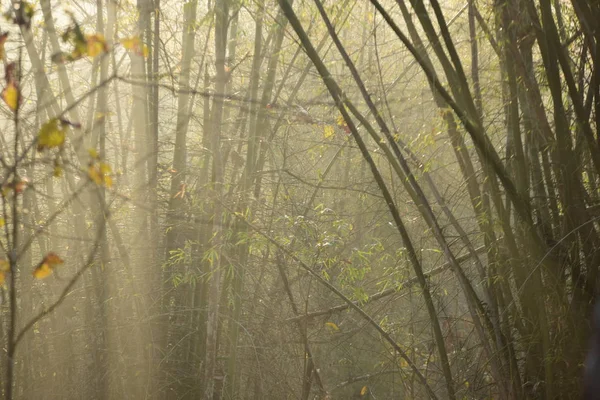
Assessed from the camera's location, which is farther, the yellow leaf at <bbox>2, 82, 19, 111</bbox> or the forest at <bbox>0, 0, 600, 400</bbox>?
the forest at <bbox>0, 0, 600, 400</bbox>

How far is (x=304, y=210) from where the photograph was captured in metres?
3.75

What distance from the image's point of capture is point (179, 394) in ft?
12.0

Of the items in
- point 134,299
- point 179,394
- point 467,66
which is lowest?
point 179,394

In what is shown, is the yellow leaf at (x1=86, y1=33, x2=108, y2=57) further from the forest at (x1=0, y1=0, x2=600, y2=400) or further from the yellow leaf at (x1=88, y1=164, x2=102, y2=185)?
the yellow leaf at (x1=88, y1=164, x2=102, y2=185)

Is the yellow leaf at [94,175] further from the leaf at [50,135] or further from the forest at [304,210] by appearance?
the leaf at [50,135]

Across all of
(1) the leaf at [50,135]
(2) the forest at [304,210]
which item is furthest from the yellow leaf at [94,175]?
(1) the leaf at [50,135]

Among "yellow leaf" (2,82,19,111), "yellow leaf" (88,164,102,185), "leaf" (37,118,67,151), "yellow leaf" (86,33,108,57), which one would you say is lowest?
"yellow leaf" (88,164,102,185)

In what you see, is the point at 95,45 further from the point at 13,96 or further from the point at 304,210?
the point at 304,210

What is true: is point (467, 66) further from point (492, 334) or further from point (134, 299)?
point (134, 299)

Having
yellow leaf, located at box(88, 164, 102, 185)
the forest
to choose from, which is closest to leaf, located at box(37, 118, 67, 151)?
the forest

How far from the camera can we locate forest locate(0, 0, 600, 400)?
211 centimetres

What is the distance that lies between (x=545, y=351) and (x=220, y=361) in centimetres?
203

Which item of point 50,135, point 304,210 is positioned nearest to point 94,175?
point 50,135

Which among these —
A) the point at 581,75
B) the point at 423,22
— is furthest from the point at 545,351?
the point at 423,22
